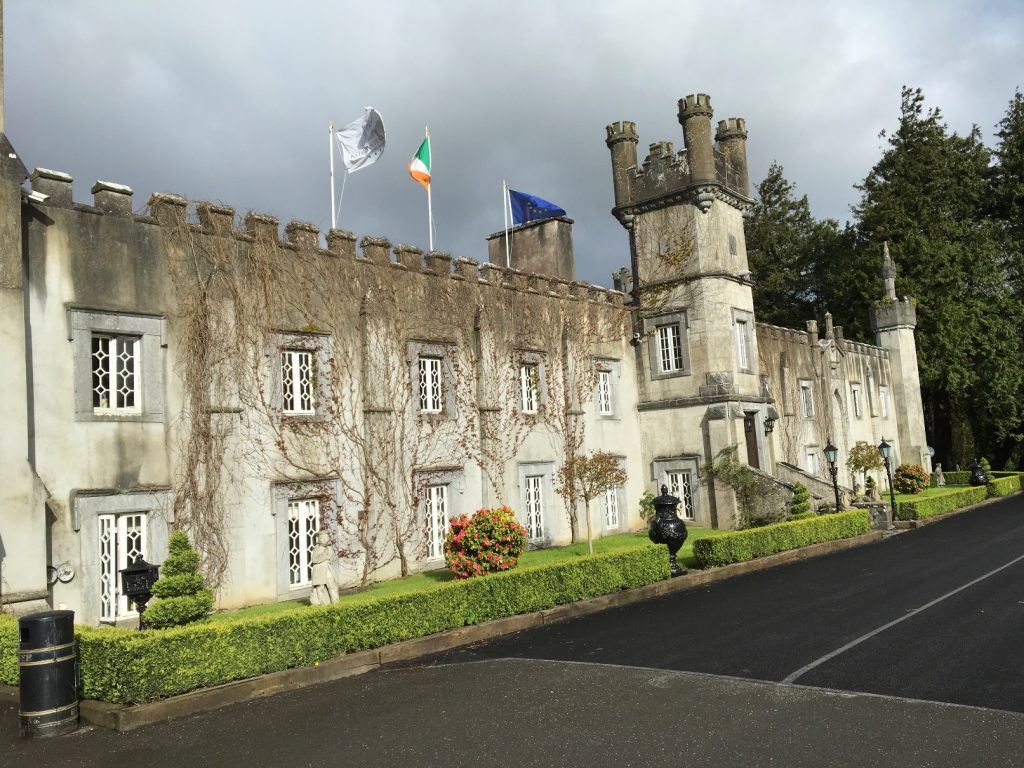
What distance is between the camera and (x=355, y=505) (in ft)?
56.9

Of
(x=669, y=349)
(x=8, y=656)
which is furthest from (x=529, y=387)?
(x=8, y=656)

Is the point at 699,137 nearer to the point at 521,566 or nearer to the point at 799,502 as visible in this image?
the point at 799,502

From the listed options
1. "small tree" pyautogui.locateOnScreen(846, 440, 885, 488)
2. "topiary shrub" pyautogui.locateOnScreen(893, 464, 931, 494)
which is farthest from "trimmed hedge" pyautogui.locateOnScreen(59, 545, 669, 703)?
"topiary shrub" pyautogui.locateOnScreen(893, 464, 931, 494)

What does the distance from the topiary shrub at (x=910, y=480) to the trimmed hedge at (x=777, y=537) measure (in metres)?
14.2

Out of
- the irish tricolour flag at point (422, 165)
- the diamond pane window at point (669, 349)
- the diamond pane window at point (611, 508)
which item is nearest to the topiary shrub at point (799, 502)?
the diamond pane window at point (611, 508)

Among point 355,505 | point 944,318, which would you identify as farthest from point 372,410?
point 944,318

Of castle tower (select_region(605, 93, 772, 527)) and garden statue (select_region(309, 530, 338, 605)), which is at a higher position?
castle tower (select_region(605, 93, 772, 527))

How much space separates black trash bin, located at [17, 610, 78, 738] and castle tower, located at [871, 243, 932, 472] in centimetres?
4038

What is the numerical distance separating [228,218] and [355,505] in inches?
251

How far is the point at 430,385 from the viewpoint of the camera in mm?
19500

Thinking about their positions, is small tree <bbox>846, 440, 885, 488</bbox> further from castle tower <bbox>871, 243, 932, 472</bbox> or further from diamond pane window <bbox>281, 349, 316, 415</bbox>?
diamond pane window <bbox>281, 349, 316, 415</bbox>

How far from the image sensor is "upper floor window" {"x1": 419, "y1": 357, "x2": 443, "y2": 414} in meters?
19.3

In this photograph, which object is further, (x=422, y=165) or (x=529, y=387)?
(x=529, y=387)

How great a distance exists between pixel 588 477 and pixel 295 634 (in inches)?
455
